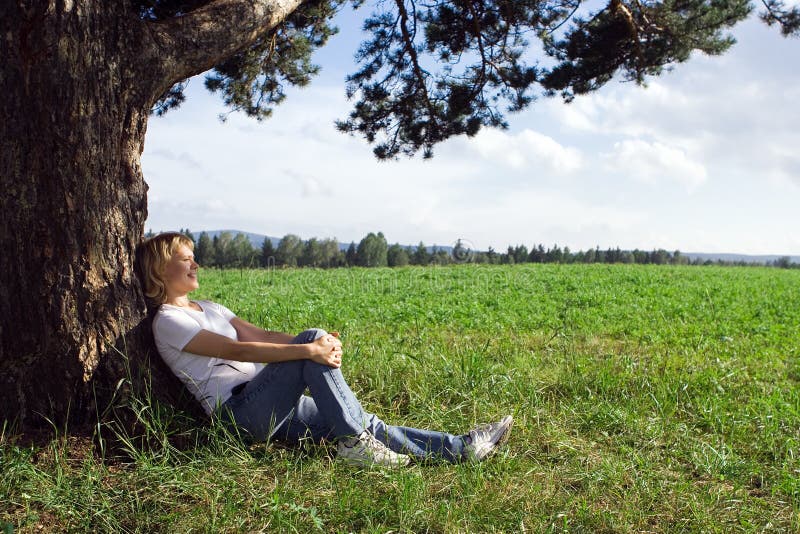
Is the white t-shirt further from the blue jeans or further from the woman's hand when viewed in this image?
the woman's hand

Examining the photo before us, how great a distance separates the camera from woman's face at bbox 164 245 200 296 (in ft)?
13.2

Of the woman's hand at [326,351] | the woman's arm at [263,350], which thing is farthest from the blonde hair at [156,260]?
the woman's hand at [326,351]

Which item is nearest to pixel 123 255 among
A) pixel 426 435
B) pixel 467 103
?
pixel 426 435

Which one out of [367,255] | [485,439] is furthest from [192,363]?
[367,255]

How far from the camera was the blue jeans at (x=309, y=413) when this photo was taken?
3734 mm

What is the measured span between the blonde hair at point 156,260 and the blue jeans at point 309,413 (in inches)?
32.5

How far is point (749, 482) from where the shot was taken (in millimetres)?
4055

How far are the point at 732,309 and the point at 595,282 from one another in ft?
14.4

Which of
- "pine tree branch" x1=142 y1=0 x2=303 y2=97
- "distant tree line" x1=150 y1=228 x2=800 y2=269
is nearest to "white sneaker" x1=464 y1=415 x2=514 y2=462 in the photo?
"pine tree branch" x1=142 y1=0 x2=303 y2=97

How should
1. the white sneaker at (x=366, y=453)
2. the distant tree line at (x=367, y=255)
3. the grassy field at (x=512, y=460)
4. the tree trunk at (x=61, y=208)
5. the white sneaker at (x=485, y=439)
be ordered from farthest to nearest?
the distant tree line at (x=367, y=255) → the white sneaker at (x=485, y=439) → the white sneaker at (x=366, y=453) → the tree trunk at (x=61, y=208) → the grassy field at (x=512, y=460)

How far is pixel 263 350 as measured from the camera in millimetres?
3695

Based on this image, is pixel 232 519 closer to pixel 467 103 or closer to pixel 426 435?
pixel 426 435

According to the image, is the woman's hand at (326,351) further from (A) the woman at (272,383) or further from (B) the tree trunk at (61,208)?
(B) the tree trunk at (61,208)

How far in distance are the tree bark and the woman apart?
0.21m
